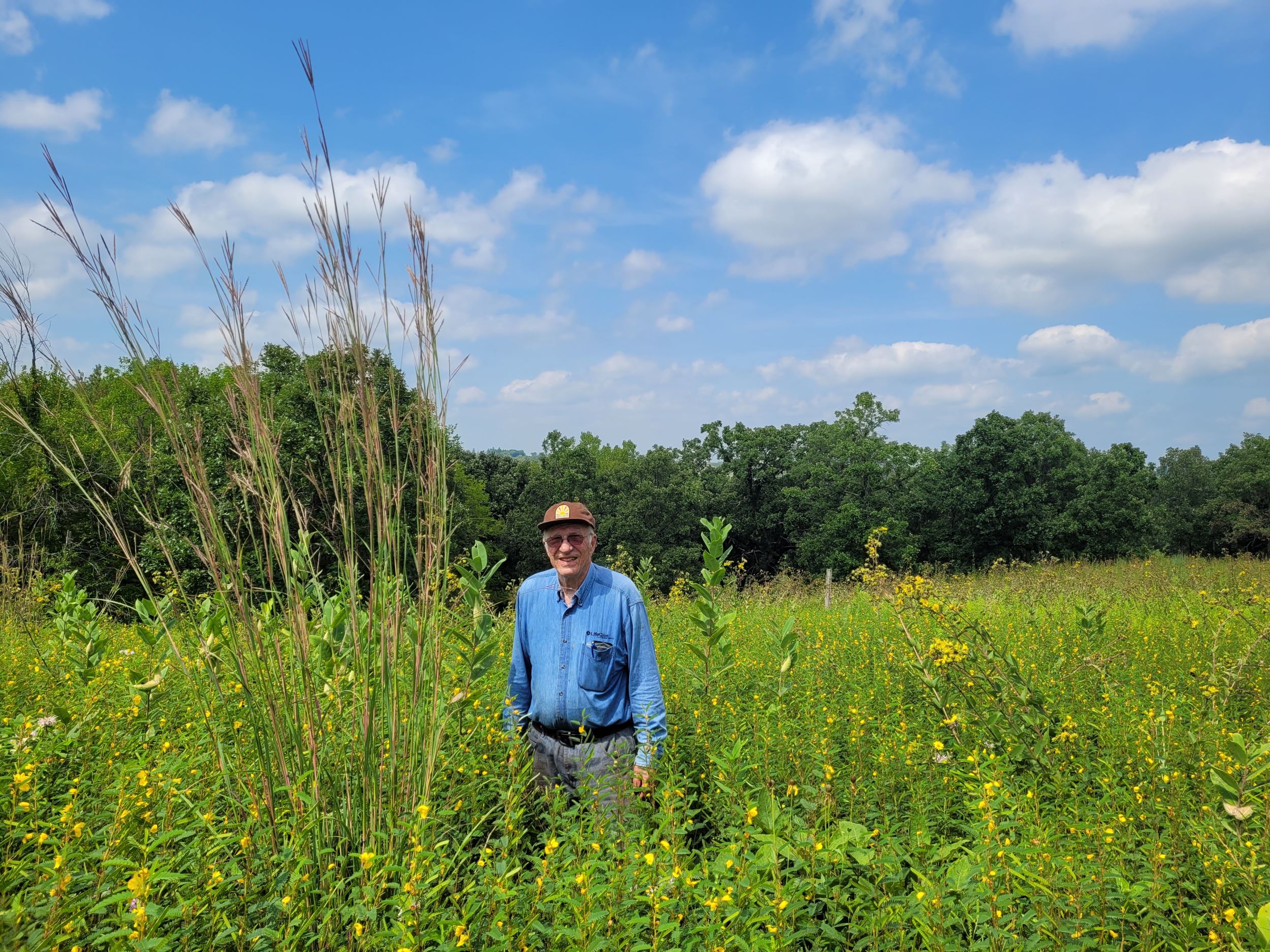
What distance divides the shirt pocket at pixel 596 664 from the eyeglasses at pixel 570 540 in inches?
17.6

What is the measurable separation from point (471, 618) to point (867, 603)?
7.05 metres

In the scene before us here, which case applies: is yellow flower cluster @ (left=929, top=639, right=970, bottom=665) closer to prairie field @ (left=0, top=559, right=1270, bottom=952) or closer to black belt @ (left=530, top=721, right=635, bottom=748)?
prairie field @ (left=0, top=559, right=1270, bottom=952)

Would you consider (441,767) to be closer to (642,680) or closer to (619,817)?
(619,817)

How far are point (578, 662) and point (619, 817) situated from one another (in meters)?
0.94

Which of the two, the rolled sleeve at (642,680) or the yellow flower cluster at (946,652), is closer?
the rolled sleeve at (642,680)

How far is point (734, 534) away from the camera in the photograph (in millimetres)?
48344

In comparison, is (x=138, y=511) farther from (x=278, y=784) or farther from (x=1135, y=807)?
(x=1135, y=807)

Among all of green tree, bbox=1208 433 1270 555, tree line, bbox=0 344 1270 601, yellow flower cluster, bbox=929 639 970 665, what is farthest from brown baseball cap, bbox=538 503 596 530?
green tree, bbox=1208 433 1270 555

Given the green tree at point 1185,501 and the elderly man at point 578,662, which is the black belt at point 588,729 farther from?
the green tree at point 1185,501

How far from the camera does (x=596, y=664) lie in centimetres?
317

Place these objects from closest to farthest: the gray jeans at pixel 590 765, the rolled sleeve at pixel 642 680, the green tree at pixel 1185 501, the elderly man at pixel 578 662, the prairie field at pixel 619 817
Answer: the prairie field at pixel 619 817 < the gray jeans at pixel 590 765 < the rolled sleeve at pixel 642 680 < the elderly man at pixel 578 662 < the green tree at pixel 1185 501

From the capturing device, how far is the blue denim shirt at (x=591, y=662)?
10.3 ft

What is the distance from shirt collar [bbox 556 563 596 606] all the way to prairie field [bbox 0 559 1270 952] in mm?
365

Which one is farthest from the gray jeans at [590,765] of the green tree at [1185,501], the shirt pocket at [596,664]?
the green tree at [1185,501]
